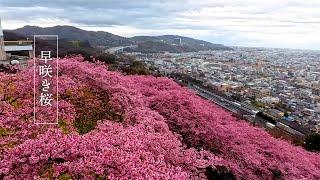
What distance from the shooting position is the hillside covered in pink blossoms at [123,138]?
777 centimetres

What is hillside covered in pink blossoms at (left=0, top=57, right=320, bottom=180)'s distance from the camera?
7.77 m

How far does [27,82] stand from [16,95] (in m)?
0.66

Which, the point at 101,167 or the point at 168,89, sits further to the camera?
the point at 168,89

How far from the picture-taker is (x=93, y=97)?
13250 mm

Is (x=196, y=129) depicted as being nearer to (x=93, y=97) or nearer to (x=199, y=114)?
(x=199, y=114)

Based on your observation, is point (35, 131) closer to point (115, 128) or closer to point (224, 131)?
point (115, 128)

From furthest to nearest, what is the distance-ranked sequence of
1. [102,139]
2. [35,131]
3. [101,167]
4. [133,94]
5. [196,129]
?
[196,129] → [133,94] → [35,131] → [102,139] → [101,167]

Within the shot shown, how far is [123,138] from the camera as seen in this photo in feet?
29.6

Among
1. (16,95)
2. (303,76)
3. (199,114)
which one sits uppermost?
(16,95)

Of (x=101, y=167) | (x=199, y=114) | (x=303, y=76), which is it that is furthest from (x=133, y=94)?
→ (x=303, y=76)

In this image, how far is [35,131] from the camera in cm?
978

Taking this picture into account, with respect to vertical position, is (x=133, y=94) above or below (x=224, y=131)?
above

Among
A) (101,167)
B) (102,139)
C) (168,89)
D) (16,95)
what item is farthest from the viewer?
(168,89)

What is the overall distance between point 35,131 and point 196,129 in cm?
754
